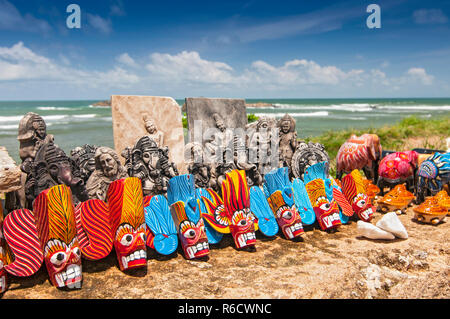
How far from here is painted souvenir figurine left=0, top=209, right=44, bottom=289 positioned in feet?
9.61

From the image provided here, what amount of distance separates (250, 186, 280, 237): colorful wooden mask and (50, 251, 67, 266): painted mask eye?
6.95 feet

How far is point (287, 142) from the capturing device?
5969 millimetres

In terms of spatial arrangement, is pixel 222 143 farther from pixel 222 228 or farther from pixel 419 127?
pixel 419 127

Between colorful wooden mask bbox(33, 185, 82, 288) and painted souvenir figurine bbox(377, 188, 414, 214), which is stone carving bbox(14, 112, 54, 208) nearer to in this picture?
colorful wooden mask bbox(33, 185, 82, 288)

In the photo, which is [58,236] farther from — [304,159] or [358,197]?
[304,159]

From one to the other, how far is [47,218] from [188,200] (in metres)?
1.41

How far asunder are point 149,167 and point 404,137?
9718 mm

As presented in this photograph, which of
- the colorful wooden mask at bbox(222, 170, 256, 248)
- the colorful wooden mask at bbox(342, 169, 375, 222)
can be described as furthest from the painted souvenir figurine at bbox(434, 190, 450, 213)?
the colorful wooden mask at bbox(222, 170, 256, 248)

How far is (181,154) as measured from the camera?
6348mm

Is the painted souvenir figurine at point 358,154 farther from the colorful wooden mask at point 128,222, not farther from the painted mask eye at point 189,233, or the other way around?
the colorful wooden mask at point 128,222

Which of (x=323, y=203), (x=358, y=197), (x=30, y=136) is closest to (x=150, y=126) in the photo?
(x=30, y=136)

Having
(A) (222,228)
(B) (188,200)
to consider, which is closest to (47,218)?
(B) (188,200)

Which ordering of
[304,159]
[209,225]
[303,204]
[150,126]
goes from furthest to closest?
1. [150,126]
2. [304,159]
3. [303,204]
4. [209,225]

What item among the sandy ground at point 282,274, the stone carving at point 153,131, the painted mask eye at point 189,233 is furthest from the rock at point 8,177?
the stone carving at point 153,131
